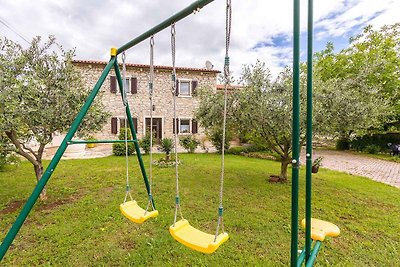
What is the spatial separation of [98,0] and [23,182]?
5.44 metres

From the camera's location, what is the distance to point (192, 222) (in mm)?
3814

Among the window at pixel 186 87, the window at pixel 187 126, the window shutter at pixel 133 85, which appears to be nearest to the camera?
the window shutter at pixel 133 85

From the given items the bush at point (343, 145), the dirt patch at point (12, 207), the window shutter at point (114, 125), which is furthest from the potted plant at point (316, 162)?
the bush at point (343, 145)

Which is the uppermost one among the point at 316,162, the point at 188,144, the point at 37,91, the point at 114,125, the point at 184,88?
the point at 184,88

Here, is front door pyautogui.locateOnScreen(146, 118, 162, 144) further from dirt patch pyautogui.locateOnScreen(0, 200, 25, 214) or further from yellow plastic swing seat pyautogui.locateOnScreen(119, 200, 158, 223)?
yellow plastic swing seat pyautogui.locateOnScreen(119, 200, 158, 223)

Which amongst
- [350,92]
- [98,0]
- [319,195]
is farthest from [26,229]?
[350,92]

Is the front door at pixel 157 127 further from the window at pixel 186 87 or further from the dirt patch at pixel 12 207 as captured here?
the dirt patch at pixel 12 207

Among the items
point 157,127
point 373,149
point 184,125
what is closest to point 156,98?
point 157,127

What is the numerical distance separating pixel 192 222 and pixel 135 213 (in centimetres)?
158

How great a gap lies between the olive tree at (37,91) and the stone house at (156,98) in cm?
1100

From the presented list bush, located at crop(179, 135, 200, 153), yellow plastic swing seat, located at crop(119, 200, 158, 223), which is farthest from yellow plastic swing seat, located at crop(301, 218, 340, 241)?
bush, located at crop(179, 135, 200, 153)

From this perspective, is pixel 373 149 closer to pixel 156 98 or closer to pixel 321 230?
pixel 156 98

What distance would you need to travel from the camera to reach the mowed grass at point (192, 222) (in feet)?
9.23

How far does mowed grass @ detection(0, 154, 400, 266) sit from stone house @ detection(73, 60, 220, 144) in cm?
914
